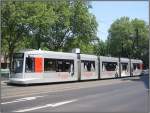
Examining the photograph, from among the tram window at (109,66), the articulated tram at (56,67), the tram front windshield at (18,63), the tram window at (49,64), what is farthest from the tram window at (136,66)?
the tram front windshield at (18,63)

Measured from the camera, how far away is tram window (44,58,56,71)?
33456 mm

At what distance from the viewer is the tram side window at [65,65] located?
3558 centimetres

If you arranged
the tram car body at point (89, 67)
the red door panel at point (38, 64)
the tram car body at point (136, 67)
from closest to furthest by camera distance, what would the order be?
the red door panel at point (38, 64), the tram car body at point (89, 67), the tram car body at point (136, 67)

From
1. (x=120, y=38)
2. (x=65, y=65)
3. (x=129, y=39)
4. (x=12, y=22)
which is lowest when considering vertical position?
(x=65, y=65)

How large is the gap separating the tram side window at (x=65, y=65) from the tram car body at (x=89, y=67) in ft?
8.27

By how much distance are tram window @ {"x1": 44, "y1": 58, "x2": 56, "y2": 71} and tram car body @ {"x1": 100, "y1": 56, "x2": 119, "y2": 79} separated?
12233 mm

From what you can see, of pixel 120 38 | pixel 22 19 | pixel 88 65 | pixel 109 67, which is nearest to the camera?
pixel 88 65

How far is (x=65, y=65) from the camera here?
37.0 m

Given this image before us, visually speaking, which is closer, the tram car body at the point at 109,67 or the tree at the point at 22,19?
the tree at the point at 22,19

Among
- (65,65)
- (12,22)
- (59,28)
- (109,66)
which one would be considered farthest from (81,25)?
(65,65)

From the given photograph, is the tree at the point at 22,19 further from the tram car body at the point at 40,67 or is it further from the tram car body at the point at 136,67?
the tram car body at the point at 136,67

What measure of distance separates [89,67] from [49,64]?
30.0 feet

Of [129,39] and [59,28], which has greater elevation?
[129,39]

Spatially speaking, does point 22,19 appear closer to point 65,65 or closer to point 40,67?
point 65,65
